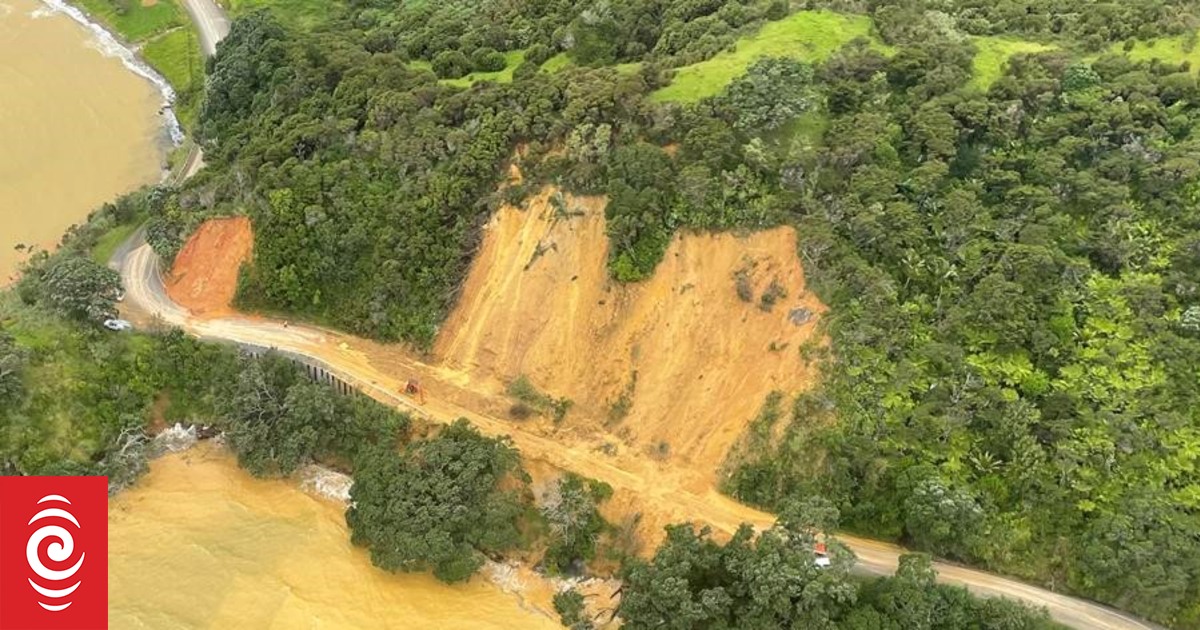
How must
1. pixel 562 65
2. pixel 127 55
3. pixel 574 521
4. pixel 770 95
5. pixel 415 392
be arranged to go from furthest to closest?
pixel 127 55 → pixel 562 65 → pixel 770 95 → pixel 415 392 → pixel 574 521

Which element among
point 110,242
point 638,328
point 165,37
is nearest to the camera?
point 638,328

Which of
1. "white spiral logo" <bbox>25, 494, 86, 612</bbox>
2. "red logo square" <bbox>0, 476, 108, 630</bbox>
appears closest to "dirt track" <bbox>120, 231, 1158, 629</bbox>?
"red logo square" <bbox>0, 476, 108, 630</bbox>

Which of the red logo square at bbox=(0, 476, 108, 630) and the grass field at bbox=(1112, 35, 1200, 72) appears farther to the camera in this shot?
the grass field at bbox=(1112, 35, 1200, 72)

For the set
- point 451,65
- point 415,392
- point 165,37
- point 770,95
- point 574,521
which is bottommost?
point 574,521

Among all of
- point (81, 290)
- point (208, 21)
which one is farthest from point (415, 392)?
point (208, 21)

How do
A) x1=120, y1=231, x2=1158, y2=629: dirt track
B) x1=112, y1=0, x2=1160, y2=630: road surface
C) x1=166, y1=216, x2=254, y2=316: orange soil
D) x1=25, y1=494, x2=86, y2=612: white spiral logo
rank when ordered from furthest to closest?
x1=166, y1=216, x2=254, y2=316: orange soil < x1=120, y1=231, x2=1158, y2=629: dirt track < x1=112, y1=0, x2=1160, y2=630: road surface < x1=25, y1=494, x2=86, y2=612: white spiral logo

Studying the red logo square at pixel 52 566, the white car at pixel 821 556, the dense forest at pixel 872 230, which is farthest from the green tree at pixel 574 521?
the red logo square at pixel 52 566

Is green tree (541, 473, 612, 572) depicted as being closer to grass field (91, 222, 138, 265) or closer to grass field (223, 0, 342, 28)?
grass field (91, 222, 138, 265)

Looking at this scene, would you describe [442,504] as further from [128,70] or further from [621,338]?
[128,70]
